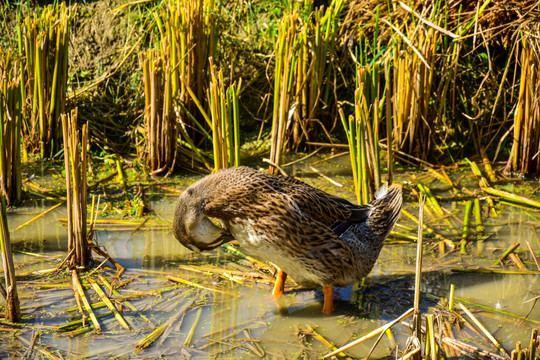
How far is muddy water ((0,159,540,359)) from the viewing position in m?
3.87

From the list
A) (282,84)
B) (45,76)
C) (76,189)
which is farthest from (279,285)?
(45,76)

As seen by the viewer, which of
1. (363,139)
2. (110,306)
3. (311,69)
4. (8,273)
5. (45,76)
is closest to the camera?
(8,273)

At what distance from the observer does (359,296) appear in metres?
4.49

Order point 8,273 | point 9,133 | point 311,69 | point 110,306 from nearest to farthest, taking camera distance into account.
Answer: point 8,273, point 110,306, point 9,133, point 311,69

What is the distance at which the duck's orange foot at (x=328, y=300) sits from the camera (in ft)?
13.9

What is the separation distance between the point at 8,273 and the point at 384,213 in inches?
90.5

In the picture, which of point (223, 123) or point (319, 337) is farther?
point (223, 123)

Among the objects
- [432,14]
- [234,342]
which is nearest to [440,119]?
[432,14]

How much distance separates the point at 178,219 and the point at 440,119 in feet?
10.2

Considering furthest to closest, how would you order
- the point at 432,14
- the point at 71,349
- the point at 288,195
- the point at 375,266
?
the point at 432,14 → the point at 375,266 → the point at 288,195 → the point at 71,349

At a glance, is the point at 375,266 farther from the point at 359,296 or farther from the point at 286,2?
the point at 286,2

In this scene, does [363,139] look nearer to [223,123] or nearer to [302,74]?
[223,123]

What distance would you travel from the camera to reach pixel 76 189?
14.2ft

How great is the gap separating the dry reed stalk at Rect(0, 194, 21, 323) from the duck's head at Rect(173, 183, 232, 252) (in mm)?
978
